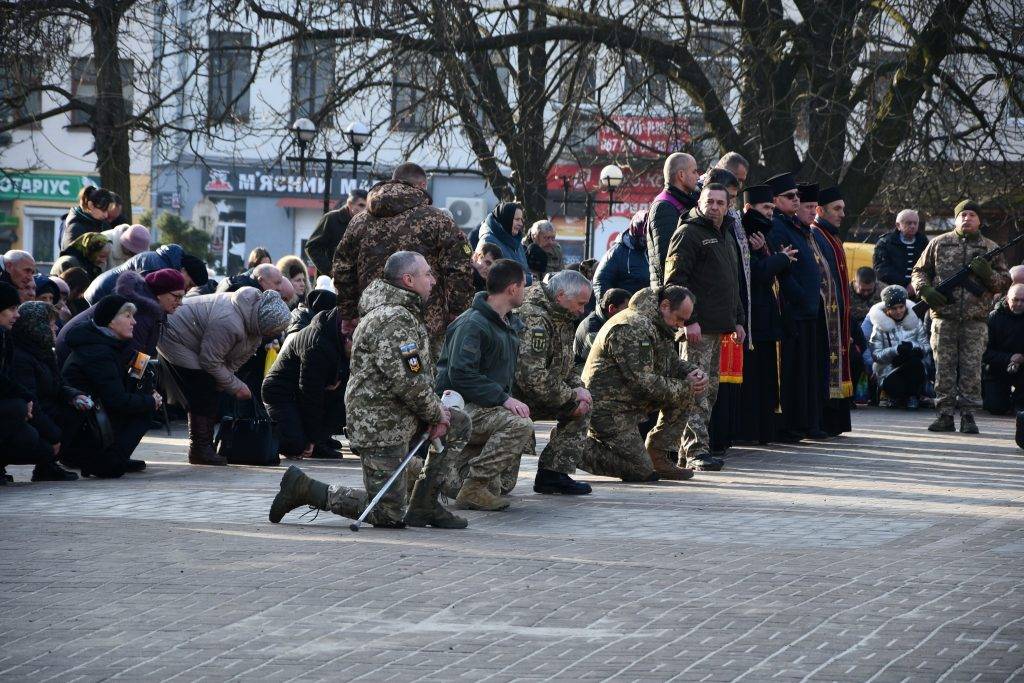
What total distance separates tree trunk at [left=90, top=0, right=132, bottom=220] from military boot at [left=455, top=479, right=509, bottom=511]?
12.2 metres

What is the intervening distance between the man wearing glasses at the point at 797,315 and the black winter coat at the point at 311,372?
3757 millimetres

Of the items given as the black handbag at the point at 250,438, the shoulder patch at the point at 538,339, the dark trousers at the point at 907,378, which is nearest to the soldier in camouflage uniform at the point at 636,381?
the shoulder patch at the point at 538,339

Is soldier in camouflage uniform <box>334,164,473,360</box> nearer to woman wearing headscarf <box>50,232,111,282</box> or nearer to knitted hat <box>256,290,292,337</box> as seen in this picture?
knitted hat <box>256,290,292,337</box>

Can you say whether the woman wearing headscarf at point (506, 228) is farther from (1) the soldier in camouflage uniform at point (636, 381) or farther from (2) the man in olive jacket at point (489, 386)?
(2) the man in olive jacket at point (489, 386)

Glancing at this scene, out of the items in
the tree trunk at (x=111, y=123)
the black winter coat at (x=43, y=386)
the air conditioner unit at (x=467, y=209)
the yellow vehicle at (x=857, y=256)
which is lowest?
the black winter coat at (x=43, y=386)

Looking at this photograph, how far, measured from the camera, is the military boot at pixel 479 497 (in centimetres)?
997

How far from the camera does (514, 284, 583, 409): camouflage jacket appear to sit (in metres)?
10.6

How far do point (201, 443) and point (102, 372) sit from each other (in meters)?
1.31

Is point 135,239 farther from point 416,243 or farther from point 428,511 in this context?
point 428,511

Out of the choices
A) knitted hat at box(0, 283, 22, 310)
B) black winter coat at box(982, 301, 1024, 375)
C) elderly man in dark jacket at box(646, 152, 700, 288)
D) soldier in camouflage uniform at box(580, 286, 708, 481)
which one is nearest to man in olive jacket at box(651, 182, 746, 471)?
elderly man in dark jacket at box(646, 152, 700, 288)

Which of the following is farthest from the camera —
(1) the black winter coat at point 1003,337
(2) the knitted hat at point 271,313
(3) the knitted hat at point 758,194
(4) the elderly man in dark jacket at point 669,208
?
(1) the black winter coat at point 1003,337

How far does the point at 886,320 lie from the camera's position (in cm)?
2088

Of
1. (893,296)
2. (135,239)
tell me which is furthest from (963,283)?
(135,239)

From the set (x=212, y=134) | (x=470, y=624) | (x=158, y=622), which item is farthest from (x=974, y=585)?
(x=212, y=134)
